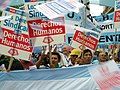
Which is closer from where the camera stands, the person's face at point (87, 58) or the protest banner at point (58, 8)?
the protest banner at point (58, 8)

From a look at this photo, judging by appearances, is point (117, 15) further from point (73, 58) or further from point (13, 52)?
point (13, 52)

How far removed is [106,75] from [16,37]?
193 cm

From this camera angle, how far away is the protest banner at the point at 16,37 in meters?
9.06

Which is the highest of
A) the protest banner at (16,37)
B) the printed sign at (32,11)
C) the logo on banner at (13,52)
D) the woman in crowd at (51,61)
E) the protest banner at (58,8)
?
the protest banner at (58,8)

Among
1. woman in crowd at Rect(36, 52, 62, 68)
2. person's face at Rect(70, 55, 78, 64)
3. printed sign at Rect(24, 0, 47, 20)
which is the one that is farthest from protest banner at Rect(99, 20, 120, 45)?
woman in crowd at Rect(36, 52, 62, 68)

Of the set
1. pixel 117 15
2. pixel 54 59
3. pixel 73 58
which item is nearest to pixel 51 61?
pixel 54 59

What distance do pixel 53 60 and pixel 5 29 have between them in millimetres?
1155

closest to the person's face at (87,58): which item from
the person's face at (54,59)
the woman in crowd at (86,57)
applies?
the woman in crowd at (86,57)

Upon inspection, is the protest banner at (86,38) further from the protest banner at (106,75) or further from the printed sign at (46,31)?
the protest banner at (106,75)

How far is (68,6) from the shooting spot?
8633mm

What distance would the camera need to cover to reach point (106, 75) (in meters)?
8.39

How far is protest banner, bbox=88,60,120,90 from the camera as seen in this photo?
27.0 feet

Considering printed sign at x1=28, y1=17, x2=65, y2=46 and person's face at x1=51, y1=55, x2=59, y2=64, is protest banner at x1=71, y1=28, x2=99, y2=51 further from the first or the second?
person's face at x1=51, y1=55, x2=59, y2=64

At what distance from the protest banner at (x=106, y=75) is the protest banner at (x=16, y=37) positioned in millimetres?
1545
